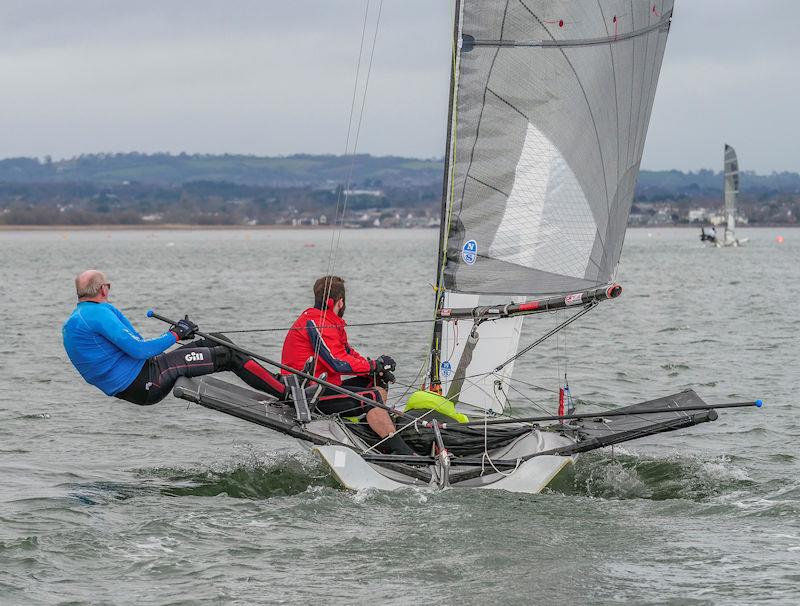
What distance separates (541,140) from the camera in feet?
32.5

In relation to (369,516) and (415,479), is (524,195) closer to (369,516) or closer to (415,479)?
(415,479)

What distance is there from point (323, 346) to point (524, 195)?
2237mm

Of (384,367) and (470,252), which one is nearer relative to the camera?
(384,367)

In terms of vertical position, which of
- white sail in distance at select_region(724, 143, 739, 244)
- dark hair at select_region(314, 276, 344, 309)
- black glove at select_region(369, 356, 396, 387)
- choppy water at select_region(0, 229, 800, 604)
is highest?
white sail in distance at select_region(724, 143, 739, 244)

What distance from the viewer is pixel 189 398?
8.66 meters

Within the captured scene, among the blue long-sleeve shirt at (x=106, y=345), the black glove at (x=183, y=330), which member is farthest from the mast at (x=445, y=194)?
the blue long-sleeve shirt at (x=106, y=345)

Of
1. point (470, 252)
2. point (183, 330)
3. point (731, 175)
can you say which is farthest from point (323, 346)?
point (731, 175)

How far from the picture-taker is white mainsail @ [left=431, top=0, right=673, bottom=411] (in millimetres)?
9633

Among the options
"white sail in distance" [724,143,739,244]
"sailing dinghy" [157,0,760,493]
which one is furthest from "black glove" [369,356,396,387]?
"white sail in distance" [724,143,739,244]

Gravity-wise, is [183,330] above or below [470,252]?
below

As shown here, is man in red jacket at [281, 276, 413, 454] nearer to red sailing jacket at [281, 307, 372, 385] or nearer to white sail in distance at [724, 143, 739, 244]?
red sailing jacket at [281, 307, 372, 385]

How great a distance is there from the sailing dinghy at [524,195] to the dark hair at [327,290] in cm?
67

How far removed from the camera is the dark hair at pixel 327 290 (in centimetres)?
914

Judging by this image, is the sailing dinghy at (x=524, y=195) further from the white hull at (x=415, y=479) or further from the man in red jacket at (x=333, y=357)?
the white hull at (x=415, y=479)
